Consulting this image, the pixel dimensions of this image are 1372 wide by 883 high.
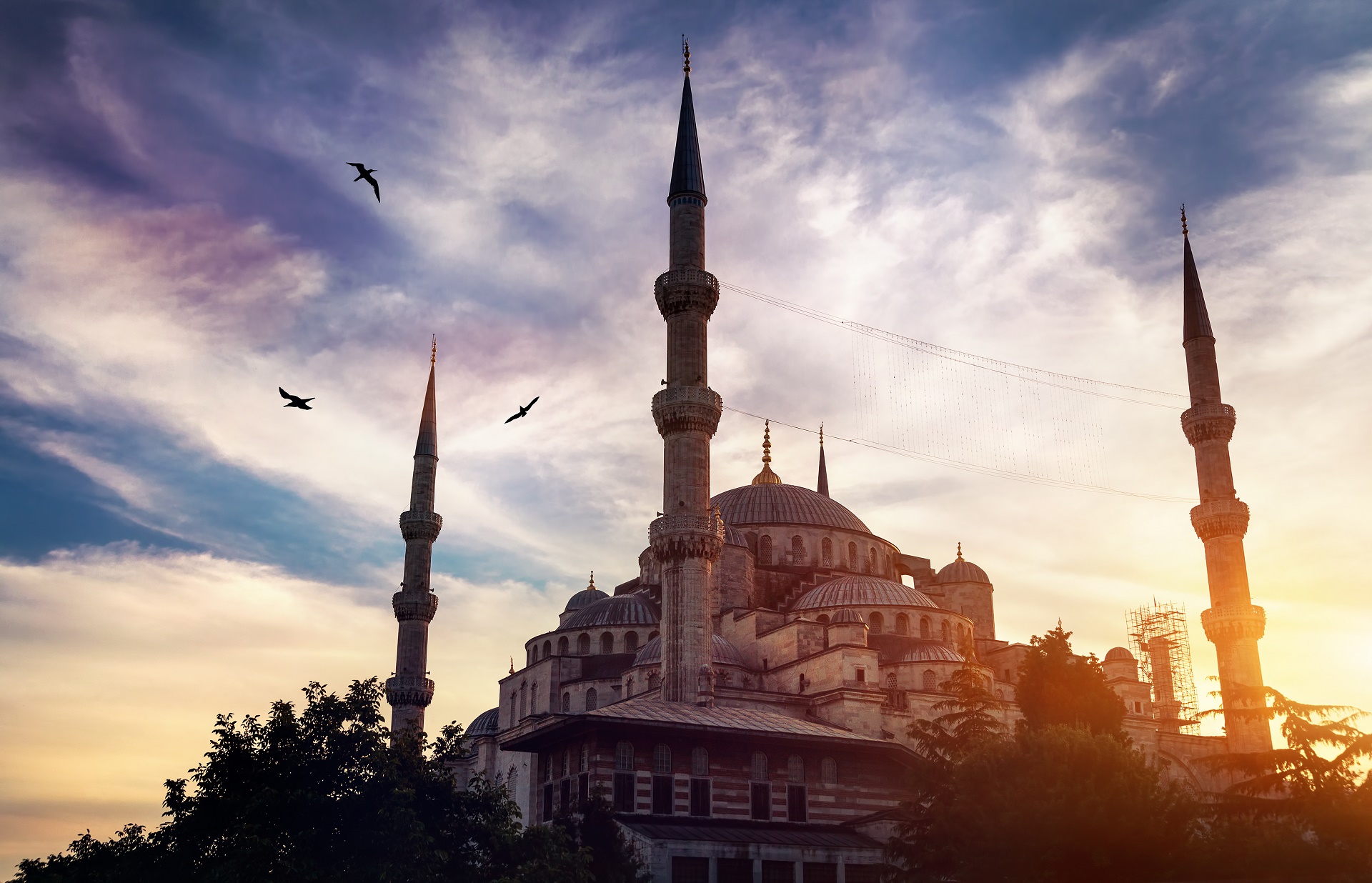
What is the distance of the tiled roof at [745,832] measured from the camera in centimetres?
3028

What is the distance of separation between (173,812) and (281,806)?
2731 mm

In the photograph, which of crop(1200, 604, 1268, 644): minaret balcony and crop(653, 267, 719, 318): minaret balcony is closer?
crop(653, 267, 719, 318): minaret balcony

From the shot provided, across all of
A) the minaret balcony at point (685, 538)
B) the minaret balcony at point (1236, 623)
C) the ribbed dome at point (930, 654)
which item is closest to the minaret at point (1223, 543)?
the minaret balcony at point (1236, 623)

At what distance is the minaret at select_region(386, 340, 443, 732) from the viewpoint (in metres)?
48.3

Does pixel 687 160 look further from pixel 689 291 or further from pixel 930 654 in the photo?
pixel 930 654

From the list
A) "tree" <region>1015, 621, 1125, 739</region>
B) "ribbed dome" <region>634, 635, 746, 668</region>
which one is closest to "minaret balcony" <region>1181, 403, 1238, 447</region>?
"tree" <region>1015, 621, 1125, 739</region>

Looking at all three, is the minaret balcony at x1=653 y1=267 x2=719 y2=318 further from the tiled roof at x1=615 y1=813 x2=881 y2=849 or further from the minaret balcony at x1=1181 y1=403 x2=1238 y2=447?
the minaret balcony at x1=1181 y1=403 x2=1238 y2=447

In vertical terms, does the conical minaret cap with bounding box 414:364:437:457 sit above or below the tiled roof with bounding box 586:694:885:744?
above

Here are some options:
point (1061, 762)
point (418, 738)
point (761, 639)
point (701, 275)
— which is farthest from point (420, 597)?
point (1061, 762)

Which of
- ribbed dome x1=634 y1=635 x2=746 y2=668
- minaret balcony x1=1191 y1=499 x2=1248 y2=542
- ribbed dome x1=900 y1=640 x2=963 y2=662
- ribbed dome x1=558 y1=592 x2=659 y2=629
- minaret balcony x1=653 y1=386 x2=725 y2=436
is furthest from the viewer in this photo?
ribbed dome x1=558 y1=592 x2=659 y2=629

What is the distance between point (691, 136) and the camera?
41656 mm

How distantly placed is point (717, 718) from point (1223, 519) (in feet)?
69.8

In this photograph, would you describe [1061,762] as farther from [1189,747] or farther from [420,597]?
[420,597]

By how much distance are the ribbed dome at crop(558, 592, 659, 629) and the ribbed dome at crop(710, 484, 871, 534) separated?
5.56 metres
